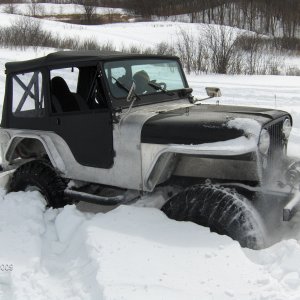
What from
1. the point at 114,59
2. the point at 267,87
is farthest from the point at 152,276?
the point at 267,87

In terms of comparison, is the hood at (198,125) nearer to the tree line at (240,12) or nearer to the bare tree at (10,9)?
the tree line at (240,12)

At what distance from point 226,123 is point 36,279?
1.78 meters

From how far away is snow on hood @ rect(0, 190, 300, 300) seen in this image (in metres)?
2.97

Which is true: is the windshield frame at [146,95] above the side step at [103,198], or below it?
above

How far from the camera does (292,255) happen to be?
10.3ft

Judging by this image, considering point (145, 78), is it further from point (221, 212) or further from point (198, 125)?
point (221, 212)

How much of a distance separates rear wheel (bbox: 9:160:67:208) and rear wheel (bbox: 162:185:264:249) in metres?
1.36

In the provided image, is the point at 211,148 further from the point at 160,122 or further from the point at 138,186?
the point at 138,186

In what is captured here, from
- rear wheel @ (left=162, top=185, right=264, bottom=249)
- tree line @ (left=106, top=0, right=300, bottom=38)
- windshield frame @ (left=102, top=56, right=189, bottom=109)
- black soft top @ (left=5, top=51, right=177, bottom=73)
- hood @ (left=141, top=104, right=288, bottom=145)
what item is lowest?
rear wheel @ (left=162, top=185, right=264, bottom=249)

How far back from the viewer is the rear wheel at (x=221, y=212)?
349cm

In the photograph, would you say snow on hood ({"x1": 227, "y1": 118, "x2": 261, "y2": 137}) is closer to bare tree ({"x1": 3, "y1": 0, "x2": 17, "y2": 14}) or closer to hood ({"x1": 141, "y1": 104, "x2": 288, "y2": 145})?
hood ({"x1": 141, "y1": 104, "x2": 288, "y2": 145})

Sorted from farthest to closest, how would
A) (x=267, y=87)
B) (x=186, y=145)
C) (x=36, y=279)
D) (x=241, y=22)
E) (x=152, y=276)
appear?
(x=241, y=22), (x=267, y=87), (x=186, y=145), (x=36, y=279), (x=152, y=276)

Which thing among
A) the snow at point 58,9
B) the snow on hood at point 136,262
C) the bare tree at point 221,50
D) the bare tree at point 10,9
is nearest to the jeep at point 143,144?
the snow on hood at point 136,262

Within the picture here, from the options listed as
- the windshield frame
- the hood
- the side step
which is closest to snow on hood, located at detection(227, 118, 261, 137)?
the hood
